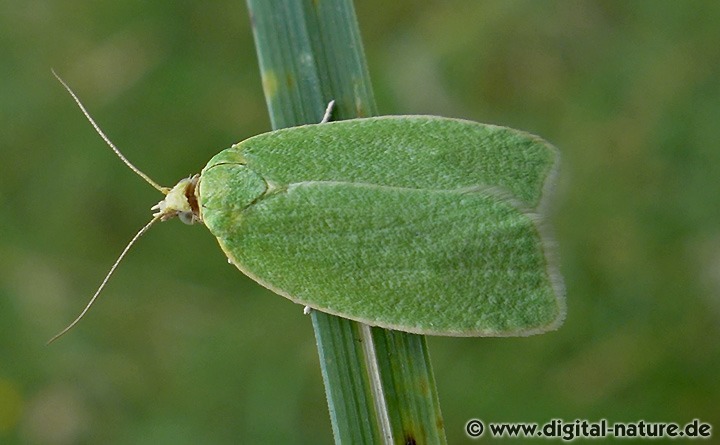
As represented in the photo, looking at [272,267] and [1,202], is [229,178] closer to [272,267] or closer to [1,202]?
[272,267]

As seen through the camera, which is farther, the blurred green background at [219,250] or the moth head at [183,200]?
the blurred green background at [219,250]

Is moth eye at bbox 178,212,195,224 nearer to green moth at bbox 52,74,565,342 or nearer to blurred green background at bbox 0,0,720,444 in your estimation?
green moth at bbox 52,74,565,342

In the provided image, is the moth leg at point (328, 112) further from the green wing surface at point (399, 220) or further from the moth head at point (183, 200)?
the moth head at point (183, 200)

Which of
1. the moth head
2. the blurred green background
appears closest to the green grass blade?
the moth head

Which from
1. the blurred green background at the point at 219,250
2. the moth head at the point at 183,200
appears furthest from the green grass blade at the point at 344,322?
the blurred green background at the point at 219,250

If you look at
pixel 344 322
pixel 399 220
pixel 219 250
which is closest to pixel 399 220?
pixel 399 220
